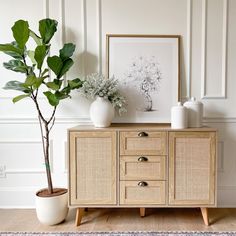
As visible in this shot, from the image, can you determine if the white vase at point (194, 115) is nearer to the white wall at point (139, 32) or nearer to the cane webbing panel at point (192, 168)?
the cane webbing panel at point (192, 168)

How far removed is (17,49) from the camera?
2086mm

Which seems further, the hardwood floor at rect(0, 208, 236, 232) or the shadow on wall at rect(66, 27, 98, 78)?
the shadow on wall at rect(66, 27, 98, 78)

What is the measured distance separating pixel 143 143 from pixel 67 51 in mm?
1098

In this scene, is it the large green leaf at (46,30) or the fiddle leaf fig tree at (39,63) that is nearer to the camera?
the fiddle leaf fig tree at (39,63)

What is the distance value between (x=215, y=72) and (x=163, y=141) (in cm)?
98

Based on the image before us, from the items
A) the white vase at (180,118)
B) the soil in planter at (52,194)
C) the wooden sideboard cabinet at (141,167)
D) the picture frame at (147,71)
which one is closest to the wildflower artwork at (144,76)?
the picture frame at (147,71)

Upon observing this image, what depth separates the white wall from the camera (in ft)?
8.09

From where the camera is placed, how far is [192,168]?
2102mm

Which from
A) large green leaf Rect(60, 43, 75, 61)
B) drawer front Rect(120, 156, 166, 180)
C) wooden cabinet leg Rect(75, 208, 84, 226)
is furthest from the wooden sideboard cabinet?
large green leaf Rect(60, 43, 75, 61)

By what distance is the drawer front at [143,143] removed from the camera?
209 cm

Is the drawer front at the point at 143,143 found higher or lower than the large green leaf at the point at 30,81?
lower

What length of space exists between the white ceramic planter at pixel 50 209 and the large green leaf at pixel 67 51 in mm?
1263

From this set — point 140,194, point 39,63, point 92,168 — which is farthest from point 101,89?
point 140,194

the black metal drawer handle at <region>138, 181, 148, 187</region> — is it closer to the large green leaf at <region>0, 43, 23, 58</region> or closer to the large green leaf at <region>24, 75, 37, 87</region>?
the large green leaf at <region>24, 75, 37, 87</region>
